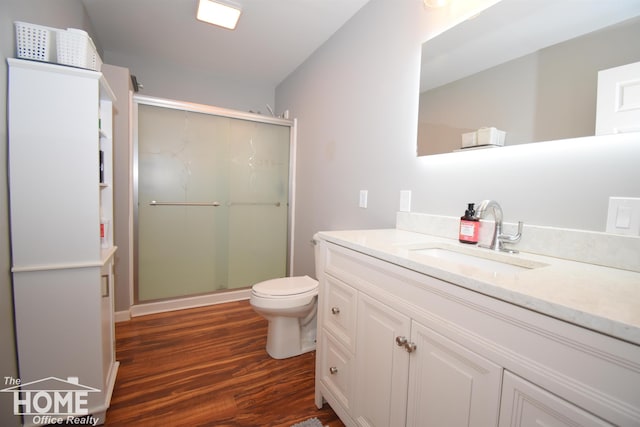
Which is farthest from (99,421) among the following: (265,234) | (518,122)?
(518,122)

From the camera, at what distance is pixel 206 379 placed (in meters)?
1.62

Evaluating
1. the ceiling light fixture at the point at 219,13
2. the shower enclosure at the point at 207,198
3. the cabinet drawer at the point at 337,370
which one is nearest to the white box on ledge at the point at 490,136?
the cabinet drawer at the point at 337,370

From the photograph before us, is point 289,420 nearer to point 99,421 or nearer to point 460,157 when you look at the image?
point 99,421

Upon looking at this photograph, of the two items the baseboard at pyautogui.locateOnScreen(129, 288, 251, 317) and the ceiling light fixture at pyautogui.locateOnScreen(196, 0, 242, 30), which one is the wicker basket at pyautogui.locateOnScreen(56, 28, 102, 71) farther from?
the baseboard at pyautogui.locateOnScreen(129, 288, 251, 317)

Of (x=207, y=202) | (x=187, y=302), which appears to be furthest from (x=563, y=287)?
(x=187, y=302)

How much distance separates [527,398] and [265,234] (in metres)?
2.65

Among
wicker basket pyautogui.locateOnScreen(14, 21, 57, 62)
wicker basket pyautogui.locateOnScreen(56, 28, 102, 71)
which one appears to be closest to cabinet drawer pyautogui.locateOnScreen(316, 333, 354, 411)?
wicker basket pyautogui.locateOnScreen(56, 28, 102, 71)

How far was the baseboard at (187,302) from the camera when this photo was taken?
2.45 metres

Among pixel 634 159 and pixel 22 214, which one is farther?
pixel 22 214

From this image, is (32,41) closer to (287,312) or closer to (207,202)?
(207,202)

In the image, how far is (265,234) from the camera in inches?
118

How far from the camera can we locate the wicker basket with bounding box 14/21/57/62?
1127 mm

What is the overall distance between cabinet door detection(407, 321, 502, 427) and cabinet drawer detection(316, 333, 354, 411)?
349mm

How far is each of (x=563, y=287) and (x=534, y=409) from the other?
0.89 ft
